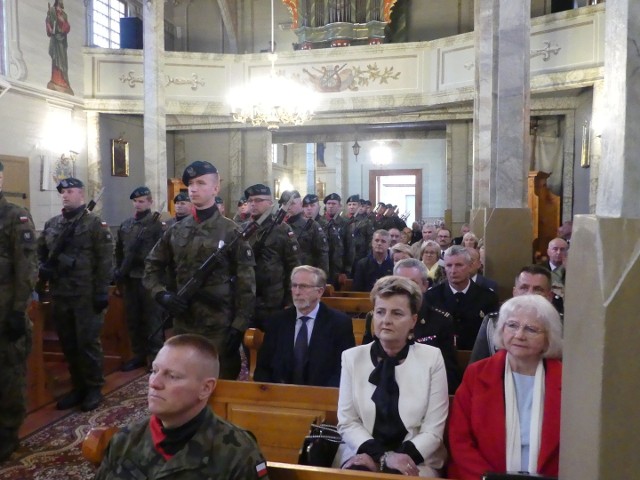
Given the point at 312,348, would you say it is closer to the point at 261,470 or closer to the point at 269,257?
the point at 261,470

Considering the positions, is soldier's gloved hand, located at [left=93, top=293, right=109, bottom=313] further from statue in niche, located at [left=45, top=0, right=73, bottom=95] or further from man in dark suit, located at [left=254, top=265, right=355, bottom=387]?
statue in niche, located at [left=45, top=0, right=73, bottom=95]

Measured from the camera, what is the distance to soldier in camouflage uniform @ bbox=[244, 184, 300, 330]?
5125 mm

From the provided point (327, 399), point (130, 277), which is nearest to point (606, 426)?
point (327, 399)

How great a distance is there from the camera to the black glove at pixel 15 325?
3.47 meters

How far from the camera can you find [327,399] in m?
2.69

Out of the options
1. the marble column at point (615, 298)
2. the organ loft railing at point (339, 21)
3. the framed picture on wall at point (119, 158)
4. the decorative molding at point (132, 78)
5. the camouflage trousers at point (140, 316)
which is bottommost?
the camouflage trousers at point (140, 316)

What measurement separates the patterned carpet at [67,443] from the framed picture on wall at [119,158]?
8355mm

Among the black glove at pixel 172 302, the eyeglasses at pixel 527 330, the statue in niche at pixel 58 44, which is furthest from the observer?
the statue in niche at pixel 58 44

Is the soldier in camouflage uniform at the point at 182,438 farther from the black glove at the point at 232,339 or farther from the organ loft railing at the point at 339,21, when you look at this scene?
the organ loft railing at the point at 339,21

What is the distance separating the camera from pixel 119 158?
41.6ft

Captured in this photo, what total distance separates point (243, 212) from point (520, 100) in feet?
11.0

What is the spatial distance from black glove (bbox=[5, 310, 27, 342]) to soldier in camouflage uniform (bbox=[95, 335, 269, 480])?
1984mm

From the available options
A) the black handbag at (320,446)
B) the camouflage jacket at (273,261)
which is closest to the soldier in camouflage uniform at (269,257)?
the camouflage jacket at (273,261)

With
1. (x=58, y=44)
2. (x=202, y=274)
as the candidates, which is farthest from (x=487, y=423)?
(x=58, y=44)
